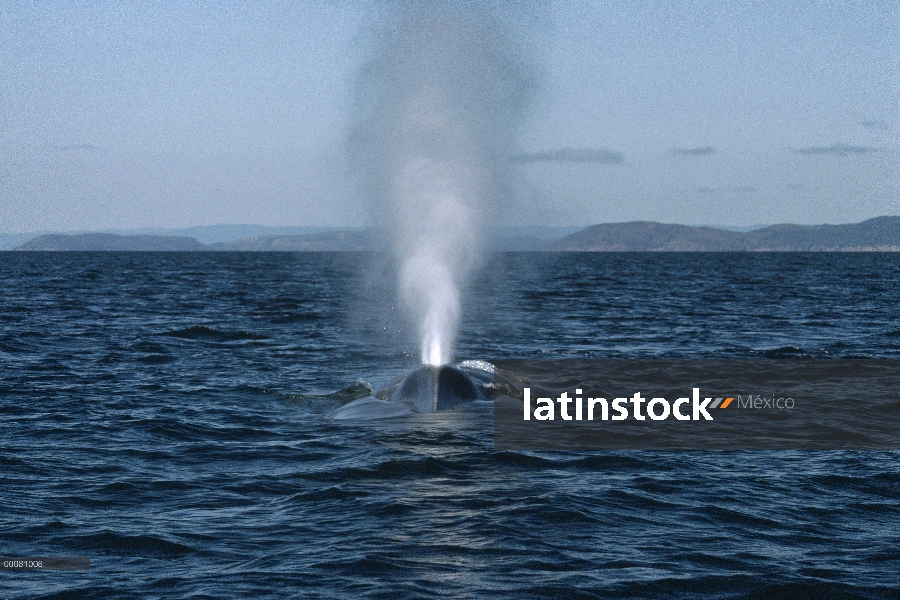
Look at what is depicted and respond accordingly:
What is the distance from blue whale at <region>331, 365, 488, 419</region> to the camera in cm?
1873

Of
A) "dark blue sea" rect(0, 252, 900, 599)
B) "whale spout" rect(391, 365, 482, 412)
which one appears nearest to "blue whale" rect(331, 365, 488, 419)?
"whale spout" rect(391, 365, 482, 412)

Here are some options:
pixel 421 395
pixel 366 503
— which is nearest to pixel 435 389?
pixel 421 395

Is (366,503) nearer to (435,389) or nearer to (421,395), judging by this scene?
(421,395)

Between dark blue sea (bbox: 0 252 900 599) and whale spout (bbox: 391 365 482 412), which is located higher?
whale spout (bbox: 391 365 482 412)

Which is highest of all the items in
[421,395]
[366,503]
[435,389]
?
[435,389]

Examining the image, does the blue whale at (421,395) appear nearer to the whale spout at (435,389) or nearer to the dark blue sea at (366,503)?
the whale spout at (435,389)

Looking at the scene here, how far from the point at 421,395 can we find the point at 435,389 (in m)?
0.31

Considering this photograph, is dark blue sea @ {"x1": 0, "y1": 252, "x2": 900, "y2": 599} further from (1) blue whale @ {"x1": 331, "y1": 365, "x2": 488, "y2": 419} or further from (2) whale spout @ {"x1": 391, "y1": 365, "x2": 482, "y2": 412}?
(2) whale spout @ {"x1": 391, "y1": 365, "x2": 482, "y2": 412}

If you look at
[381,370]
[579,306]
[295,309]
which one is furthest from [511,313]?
[381,370]

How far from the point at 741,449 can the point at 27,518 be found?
10858 mm

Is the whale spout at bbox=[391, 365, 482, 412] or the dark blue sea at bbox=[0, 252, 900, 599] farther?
the whale spout at bbox=[391, 365, 482, 412]

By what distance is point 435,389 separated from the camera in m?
19.3

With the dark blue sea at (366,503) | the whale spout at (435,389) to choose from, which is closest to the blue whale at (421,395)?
the whale spout at (435,389)

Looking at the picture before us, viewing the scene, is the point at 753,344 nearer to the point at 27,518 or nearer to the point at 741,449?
the point at 741,449
